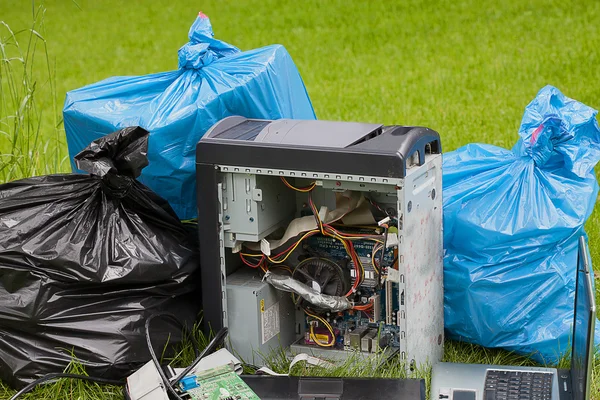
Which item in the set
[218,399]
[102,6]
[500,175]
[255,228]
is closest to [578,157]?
[500,175]

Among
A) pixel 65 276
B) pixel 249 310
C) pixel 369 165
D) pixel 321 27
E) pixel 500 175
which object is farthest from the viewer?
pixel 321 27

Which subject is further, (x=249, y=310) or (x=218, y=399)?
(x=249, y=310)

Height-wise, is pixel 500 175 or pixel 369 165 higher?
pixel 369 165

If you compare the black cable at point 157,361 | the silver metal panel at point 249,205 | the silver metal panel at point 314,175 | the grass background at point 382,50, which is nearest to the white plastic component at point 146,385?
the black cable at point 157,361

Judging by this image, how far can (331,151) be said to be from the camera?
8.84ft

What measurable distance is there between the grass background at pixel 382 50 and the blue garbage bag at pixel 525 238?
97cm

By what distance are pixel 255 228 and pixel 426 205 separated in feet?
1.87

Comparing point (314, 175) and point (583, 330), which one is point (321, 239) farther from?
point (583, 330)

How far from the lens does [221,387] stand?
2.71 meters

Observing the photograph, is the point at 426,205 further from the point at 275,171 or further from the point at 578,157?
the point at 578,157

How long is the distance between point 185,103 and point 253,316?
0.81 metres

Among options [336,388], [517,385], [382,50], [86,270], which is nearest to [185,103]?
[86,270]

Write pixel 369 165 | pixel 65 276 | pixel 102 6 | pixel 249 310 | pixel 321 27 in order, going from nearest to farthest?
pixel 369 165
pixel 65 276
pixel 249 310
pixel 321 27
pixel 102 6

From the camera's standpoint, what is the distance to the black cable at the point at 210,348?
2.72 meters
